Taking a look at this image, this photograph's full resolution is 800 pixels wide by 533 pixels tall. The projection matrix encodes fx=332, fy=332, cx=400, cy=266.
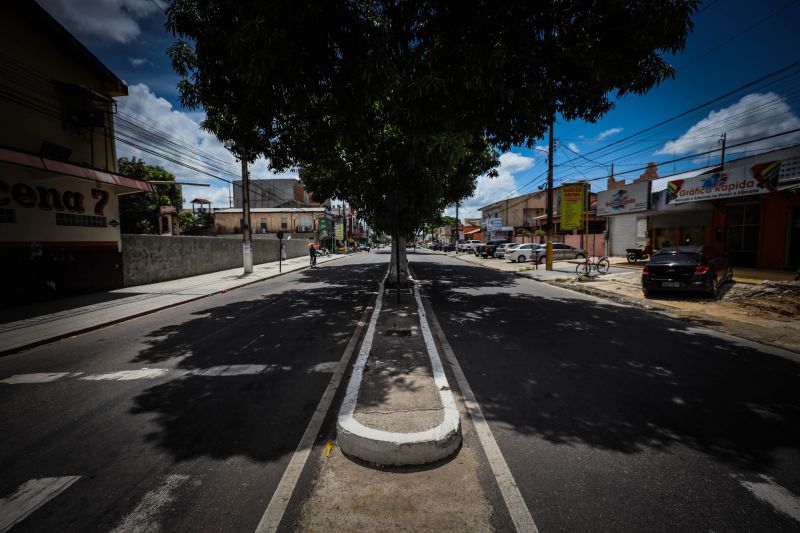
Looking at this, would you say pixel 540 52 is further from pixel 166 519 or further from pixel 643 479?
pixel 166 519

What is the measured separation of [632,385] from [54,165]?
46.0 feet

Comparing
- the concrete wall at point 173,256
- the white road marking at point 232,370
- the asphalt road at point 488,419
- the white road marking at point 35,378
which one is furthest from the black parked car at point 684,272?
the concrete wall at point 173,256

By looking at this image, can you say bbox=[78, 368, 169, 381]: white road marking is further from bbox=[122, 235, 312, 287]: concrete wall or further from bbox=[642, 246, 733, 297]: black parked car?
bbox=[642, 246, 733, 297]: black parked car

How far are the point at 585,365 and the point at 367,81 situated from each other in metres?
5.77

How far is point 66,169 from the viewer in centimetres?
941

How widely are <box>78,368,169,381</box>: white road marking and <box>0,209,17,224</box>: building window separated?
8.41 metres

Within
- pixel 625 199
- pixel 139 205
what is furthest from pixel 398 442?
pixel 139 205

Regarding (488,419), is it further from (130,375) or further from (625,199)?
(625,199)

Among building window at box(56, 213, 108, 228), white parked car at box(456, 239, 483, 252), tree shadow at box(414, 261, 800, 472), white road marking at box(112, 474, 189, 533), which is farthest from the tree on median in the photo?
white parked car at box(456, 239, 483, 252)

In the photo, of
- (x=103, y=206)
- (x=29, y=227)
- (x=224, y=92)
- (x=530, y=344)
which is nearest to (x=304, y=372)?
(x=530, y=344)

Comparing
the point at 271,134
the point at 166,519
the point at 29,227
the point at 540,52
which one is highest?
the point at 540,52

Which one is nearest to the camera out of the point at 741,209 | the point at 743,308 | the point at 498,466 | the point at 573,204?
the point at 498,466

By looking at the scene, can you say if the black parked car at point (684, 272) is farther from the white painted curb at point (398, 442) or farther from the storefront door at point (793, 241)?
the white painted curb at point (398, 442)

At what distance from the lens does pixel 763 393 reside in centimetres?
396
